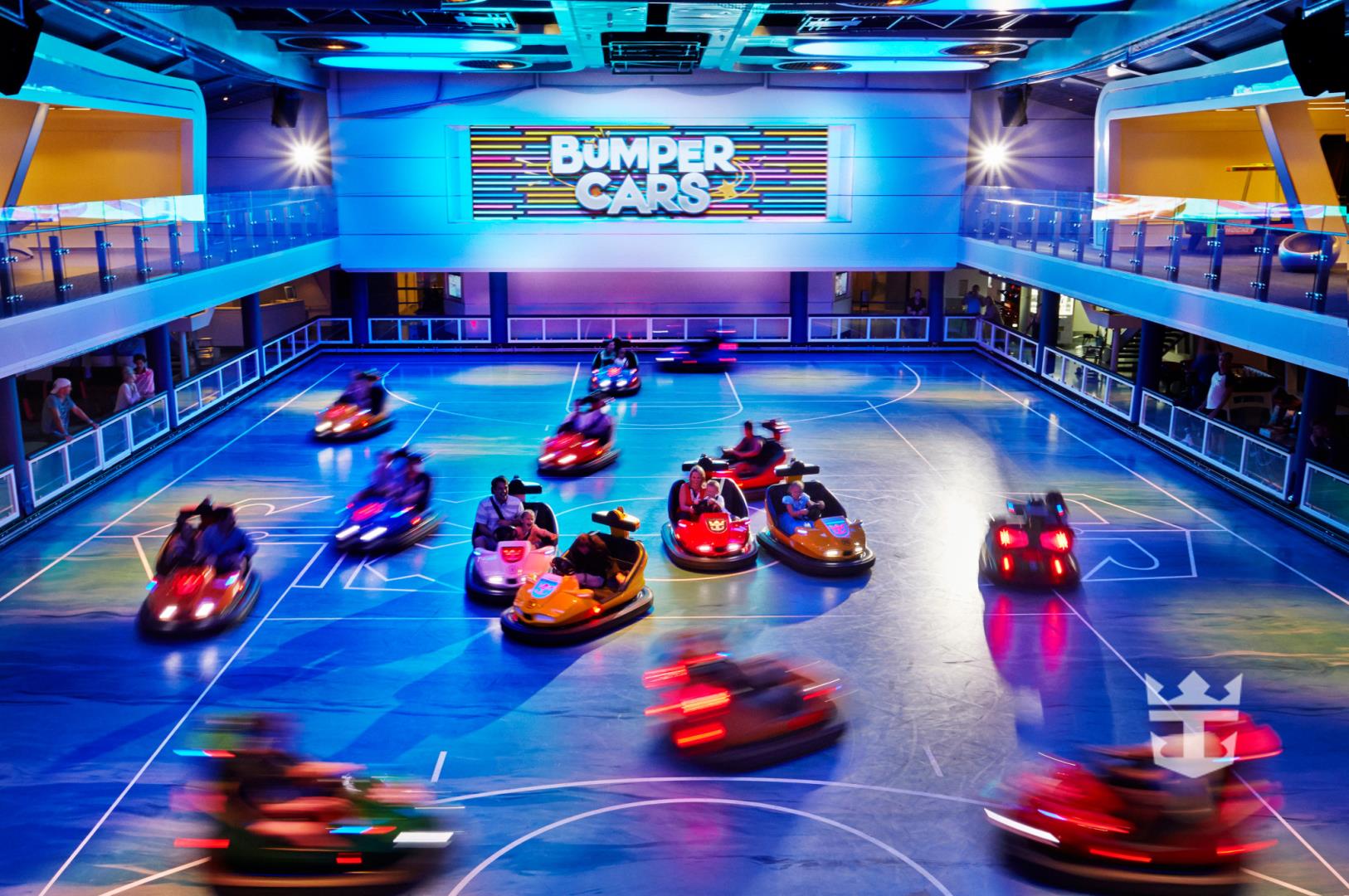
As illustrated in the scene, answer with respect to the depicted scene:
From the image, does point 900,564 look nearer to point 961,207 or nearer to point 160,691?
→ point 160,691

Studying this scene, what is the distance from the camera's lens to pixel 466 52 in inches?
986

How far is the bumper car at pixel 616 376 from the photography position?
24.8 meters

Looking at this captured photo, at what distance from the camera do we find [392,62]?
27.0 m

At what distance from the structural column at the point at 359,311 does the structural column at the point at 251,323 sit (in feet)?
16.9

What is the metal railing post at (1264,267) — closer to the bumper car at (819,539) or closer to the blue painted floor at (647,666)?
the blue painted floor at (647,666)

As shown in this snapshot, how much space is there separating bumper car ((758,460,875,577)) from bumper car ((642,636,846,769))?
3.92m

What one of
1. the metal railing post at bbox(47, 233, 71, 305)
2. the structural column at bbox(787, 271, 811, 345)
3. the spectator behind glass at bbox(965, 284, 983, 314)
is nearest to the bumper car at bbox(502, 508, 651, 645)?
the metal railing post at bbox(47, 233, 71, 305)

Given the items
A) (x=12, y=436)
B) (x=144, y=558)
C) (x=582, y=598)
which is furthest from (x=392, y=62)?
(x=582, y=598)

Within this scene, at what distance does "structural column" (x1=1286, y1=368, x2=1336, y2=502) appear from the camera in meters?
15.8

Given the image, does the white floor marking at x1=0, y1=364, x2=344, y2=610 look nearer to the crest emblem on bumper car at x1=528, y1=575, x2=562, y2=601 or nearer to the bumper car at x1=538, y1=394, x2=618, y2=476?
the bumper car at x1=538, y1=394, x2=618, y2=476

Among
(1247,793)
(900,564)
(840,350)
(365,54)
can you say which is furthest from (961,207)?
(1247,793)

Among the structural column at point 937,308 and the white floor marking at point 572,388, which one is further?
the structural column at point 937,308

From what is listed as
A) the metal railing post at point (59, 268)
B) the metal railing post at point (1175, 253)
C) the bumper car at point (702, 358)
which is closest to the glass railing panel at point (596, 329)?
the bumper car at point (702, 358)

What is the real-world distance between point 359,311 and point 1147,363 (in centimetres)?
2001
